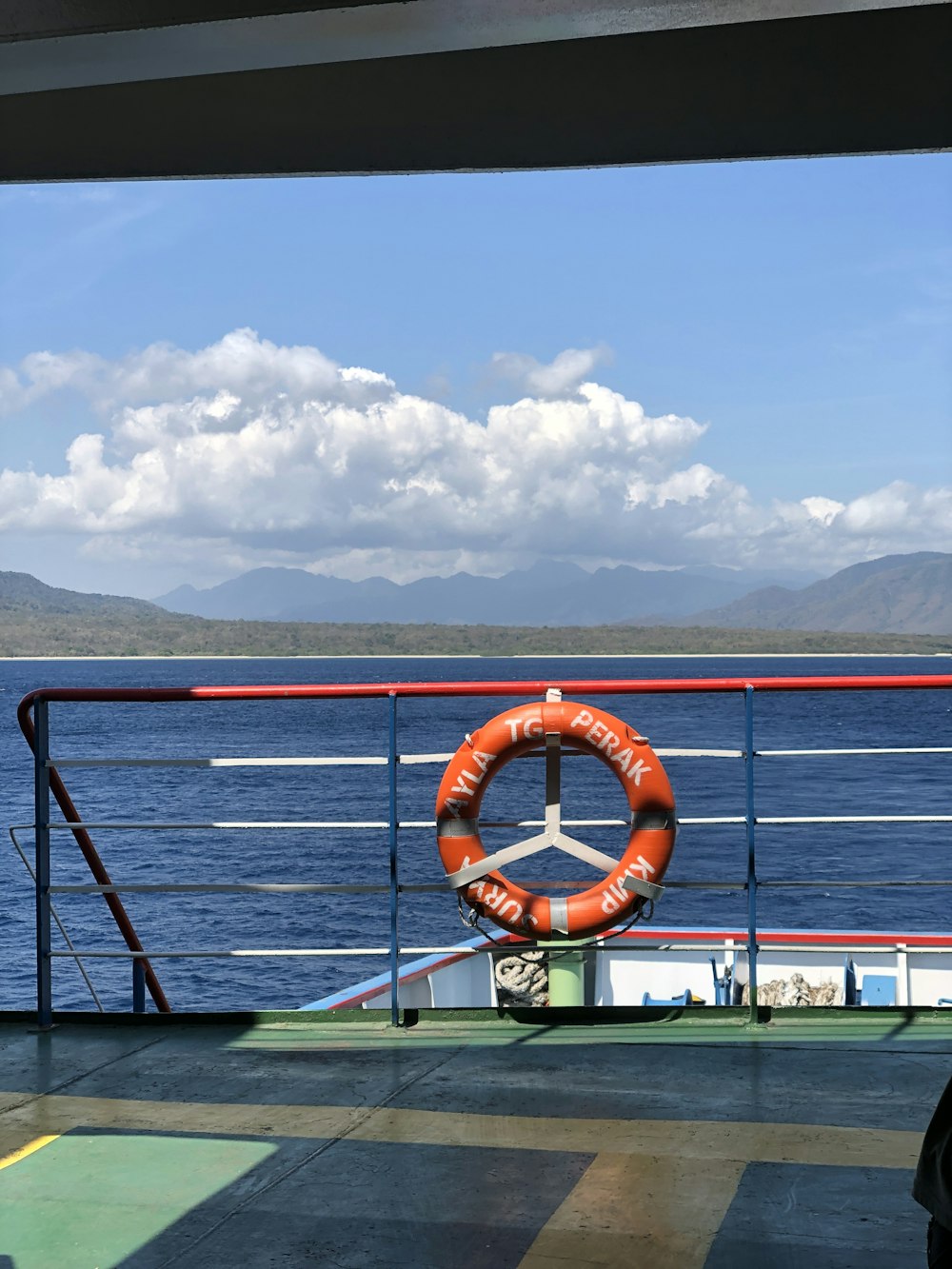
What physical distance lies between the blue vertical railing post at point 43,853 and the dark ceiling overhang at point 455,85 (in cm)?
115

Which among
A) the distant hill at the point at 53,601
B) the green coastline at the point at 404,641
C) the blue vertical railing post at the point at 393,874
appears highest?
the distant hill at the point at 53,601

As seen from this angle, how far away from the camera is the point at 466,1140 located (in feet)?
7.01

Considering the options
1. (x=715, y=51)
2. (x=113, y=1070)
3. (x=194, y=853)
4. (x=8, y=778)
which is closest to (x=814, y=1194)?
(x=113, y=1070)

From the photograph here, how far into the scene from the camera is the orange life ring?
9.14ft

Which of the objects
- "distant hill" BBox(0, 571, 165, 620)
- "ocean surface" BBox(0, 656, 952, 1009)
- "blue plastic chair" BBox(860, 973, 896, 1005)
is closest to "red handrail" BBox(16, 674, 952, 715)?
"ocean surface" BBox(0, 656, 952, 1009)

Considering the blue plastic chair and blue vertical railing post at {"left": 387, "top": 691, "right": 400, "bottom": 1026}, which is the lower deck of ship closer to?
blue vertical railing post at {"left": 387, "top": 691, "right": 400, "bottom": 1026}

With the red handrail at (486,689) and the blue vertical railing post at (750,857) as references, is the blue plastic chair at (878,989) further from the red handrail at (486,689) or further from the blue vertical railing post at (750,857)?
the red handrail at (486,689)

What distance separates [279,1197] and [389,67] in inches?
72.3

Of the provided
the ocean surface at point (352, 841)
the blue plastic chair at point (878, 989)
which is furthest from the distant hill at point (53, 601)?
the blue plastic chair at point (878, 989)

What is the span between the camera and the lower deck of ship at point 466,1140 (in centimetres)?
176

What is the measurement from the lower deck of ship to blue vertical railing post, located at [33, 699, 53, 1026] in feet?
0.35

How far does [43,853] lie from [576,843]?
1.18 metres

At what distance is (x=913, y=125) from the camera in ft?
8.11

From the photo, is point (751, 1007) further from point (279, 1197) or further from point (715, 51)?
point (715, 51)
